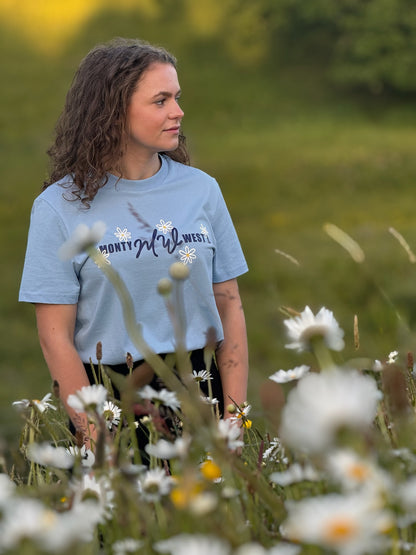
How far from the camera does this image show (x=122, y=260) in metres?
2.60

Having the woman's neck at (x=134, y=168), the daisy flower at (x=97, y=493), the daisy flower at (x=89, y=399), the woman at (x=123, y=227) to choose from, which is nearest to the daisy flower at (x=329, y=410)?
the daisy flower at (x=97, y=493)

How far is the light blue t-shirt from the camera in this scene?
2598 mm

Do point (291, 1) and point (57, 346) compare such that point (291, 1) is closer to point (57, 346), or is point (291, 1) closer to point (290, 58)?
point (290, 58)

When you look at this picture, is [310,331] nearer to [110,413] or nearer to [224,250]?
[110,413]

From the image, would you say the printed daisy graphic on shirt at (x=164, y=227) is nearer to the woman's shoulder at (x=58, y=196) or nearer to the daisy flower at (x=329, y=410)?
the woman's shoulder at (x=58, y=196)

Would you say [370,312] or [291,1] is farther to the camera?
[291,1]

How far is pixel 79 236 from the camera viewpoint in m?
1.16

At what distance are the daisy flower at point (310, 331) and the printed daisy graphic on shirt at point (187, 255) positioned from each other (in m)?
1.44

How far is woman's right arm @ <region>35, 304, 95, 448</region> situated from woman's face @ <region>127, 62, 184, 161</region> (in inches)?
21.7

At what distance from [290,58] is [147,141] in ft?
107

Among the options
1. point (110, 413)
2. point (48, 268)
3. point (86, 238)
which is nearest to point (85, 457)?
point (110, 413)

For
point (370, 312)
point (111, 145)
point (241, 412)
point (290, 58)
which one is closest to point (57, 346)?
point (111, 145)

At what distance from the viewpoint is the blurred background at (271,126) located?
15.0 meters

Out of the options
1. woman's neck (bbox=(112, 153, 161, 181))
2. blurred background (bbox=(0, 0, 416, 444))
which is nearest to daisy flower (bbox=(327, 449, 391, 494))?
woman's neck (bbox=(112, 153, 161, 181))
